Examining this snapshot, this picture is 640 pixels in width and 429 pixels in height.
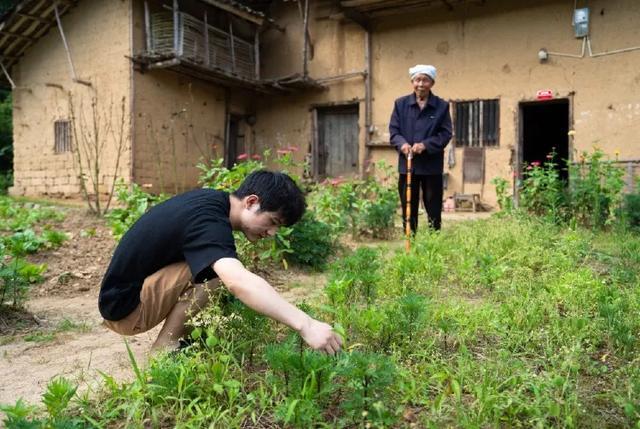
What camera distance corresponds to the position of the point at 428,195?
4.99 metres

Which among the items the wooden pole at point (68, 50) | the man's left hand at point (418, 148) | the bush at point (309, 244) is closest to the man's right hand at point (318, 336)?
the bush at point (309, 244)

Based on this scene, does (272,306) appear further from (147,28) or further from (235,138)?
(235,138)

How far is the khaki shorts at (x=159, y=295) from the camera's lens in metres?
2.18

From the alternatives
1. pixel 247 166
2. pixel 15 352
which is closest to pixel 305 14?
pixel 247 166

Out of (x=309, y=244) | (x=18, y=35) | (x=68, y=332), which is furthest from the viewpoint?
(x=18, y=35)

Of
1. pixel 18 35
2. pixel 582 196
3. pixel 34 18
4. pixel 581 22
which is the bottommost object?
pixel 582 196

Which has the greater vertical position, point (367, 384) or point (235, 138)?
point (235, 138)

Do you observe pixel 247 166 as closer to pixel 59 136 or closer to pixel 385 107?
pixel 385 107

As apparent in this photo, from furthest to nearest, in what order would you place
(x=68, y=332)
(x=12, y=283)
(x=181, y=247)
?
(x=12, y=283), (x=68, y=332), (x=181, y=247)

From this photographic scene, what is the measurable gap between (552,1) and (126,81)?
806 centimetres

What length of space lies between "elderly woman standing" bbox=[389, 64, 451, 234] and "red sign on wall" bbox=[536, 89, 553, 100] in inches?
220

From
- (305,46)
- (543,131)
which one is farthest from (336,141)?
(543,131)

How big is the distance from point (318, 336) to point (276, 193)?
23.9 inches

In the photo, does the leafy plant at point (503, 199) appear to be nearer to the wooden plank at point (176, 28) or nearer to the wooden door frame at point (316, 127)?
the wooden door frame at point (316, 127)
